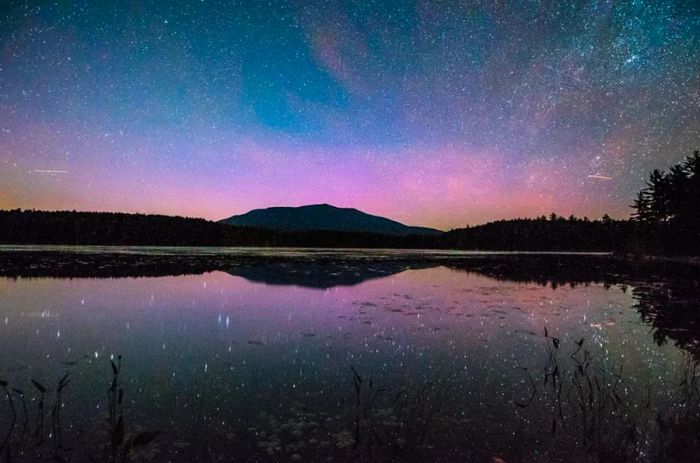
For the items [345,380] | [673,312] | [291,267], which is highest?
[291,267]

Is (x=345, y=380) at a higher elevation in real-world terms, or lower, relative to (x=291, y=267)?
lower

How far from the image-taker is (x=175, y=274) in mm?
32688

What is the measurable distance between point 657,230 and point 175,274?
3283 inches

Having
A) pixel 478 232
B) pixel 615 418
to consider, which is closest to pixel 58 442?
pixel 615 418

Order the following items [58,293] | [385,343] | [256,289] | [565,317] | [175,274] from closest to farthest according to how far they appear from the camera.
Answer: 1. [385,343]
2. [565,317]
3. [58,293]
4. [256,289]
5. [175,274]

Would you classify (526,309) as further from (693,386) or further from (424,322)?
(693,386)

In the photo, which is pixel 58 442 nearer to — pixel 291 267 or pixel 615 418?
pixel 615 418

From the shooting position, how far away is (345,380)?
934cm

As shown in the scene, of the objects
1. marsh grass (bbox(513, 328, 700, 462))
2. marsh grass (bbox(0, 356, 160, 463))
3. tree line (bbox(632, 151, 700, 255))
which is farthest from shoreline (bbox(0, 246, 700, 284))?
marsh grass (bbox(0, 356, 160, 463))

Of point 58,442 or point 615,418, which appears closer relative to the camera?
point 58,442

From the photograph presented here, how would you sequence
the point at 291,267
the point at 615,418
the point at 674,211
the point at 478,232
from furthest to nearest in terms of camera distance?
the point at 478,232
the point at 674,211
the point at 291,267
the point at 615,418

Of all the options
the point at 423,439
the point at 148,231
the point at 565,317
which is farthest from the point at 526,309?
the point at 148,231

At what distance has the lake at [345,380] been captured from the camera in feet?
21.0

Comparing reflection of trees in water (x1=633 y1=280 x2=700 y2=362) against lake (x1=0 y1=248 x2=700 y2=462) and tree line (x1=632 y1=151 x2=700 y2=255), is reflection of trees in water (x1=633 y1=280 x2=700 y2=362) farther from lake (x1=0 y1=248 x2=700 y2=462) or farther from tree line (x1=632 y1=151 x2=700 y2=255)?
tree line (x1=632 y1=151 x2=700 y2=255)
